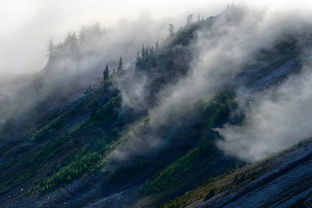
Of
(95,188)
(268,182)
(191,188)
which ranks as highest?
(95,188)

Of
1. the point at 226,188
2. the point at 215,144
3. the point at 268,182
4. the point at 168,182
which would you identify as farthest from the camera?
the point at 215,144

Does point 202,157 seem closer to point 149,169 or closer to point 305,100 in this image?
point 149,169

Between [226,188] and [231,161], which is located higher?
[231,161]

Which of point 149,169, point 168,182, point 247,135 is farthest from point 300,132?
point 149,169

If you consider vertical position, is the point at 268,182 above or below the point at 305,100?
below

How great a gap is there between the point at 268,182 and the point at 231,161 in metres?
59.1

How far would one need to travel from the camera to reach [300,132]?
16700 centimetres

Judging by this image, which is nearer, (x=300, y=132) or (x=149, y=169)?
(x=300, y=132)

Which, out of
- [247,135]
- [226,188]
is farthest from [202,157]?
[226,188]

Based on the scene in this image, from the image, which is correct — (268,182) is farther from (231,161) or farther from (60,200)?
(60,200)

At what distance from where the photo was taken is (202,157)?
186 metres

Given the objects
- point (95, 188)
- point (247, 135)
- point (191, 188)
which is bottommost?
point (191, 188)

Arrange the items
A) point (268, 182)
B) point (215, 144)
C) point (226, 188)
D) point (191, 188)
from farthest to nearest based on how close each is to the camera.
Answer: point (215, 144)
point (191, 188)
point (226, 188)
point (268, 182)

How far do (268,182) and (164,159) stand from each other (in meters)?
90.1
